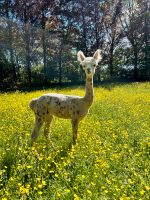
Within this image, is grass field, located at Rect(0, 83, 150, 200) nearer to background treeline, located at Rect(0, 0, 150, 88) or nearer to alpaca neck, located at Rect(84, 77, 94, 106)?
alpaca neck, located at Rect(84, 77, 94, 106)

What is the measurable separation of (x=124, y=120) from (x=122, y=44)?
3406cm

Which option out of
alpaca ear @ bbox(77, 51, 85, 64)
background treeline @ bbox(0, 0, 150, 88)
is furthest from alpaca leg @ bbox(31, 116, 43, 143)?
background treeline @ bbox(0, 0, 150, 88)

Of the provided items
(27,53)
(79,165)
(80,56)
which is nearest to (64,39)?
(27,53)

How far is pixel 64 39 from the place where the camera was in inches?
1614

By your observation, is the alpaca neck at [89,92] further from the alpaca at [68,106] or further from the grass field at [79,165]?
the grass field at [79,165]

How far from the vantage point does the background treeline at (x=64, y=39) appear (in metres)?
39.8

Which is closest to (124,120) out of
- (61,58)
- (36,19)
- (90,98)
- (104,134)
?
(104,134)

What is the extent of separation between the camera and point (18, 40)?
3950cm

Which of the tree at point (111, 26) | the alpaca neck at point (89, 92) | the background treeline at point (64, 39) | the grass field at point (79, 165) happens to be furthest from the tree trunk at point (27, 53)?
the alpaca neck at point (89, 92)

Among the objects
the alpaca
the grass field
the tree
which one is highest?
the tree

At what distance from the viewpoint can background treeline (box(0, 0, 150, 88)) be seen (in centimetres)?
3981

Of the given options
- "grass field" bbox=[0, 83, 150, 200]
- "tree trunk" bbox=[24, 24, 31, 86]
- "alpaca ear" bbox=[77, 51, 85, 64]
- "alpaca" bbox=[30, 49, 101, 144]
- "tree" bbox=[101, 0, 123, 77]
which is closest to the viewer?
"grass field" bbox=[0, 83, 150, 200]

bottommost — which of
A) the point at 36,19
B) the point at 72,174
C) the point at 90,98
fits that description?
the point at 72,174

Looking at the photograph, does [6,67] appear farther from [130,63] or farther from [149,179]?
[149,179]
